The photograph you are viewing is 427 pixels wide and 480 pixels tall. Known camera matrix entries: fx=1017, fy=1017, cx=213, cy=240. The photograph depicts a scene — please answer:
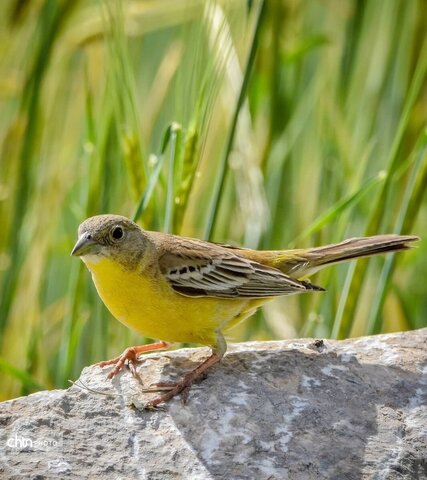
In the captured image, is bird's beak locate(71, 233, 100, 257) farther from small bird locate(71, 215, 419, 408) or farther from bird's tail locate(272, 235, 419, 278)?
bird's tail locate(272, 235, 419, 278)

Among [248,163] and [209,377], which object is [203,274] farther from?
[248,163]

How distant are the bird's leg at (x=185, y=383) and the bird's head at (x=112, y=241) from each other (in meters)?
0.56

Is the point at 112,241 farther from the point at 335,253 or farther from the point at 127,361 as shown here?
the point at 335,253

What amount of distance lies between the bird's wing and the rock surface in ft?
1.06

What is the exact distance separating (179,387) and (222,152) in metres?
1.38

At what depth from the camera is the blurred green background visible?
5.17m

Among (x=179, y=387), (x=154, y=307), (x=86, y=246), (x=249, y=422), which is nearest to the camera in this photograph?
(x=249, y=422)

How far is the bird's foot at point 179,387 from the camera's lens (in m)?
4.19

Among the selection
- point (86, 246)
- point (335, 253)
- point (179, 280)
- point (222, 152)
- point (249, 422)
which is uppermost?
point (222, 152)

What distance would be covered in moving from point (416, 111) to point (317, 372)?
1.94 metres

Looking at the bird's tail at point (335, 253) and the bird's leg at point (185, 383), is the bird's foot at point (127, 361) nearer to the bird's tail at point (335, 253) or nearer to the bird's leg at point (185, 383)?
the bird's leg at point (185, 383)

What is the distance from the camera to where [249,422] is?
13.2ft

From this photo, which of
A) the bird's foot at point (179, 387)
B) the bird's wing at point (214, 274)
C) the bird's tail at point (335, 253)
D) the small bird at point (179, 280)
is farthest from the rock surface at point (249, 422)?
the bird's tail at point (335, 253)

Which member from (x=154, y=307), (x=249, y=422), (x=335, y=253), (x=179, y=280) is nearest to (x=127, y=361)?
(x=154, y=307)
